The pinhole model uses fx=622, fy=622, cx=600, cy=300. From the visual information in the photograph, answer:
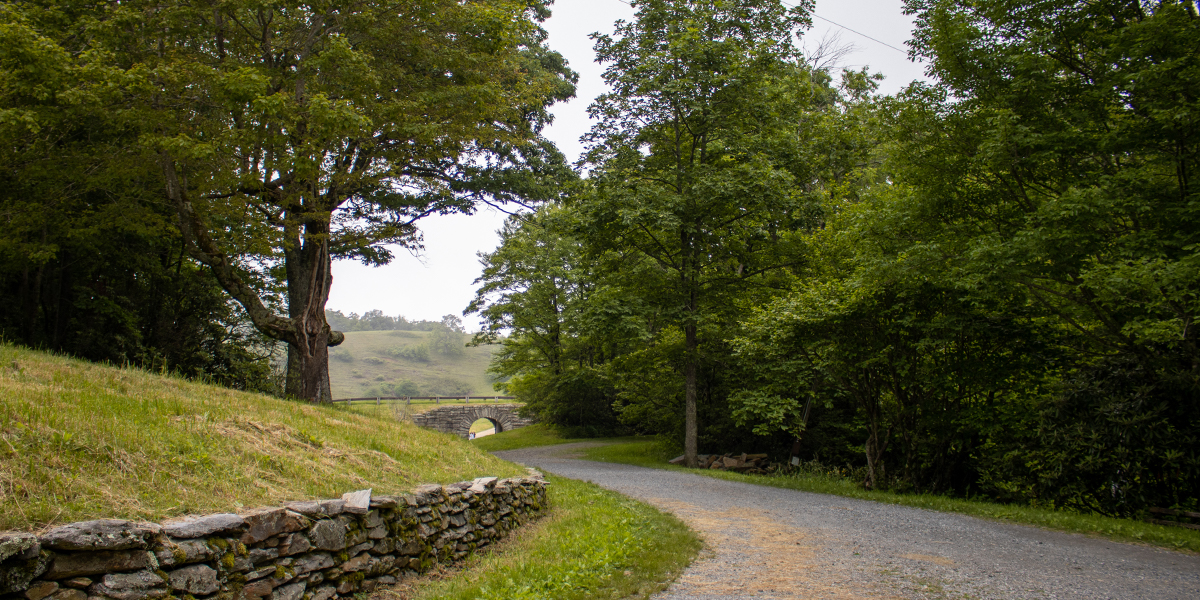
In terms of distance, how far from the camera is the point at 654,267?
17047mm

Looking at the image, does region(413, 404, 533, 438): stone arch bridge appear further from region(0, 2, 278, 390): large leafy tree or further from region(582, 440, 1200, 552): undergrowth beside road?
region(582, 440, 1200, 552): undergrowth beside road

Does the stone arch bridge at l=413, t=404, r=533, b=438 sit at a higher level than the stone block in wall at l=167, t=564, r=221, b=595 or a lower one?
lower

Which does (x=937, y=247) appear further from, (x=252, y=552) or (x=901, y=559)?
(x=252, y=552)

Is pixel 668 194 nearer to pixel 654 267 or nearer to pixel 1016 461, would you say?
pixel 654 267

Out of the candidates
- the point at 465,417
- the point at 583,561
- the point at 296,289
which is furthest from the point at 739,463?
the point at 465,417

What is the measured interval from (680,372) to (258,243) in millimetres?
11149

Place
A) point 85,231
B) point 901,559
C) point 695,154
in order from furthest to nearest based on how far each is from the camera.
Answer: point 695,154 < point 85,231 < point 901,559

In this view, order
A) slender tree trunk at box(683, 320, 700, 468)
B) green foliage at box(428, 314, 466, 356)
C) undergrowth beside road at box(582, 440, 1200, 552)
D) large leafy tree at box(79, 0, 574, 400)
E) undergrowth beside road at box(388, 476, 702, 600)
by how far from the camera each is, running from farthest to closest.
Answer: green foliage at box(428, 314, 466, 356)
slender tree trunk at box(683, 320, 700, 468)
large leafy tree at box(79, 0, 574, 400)
undergrowth beside road at box(582, 440, 1200, 552)
undergrowth beside road at box(388, 476, 702, 600)

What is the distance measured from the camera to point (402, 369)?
100500 mm

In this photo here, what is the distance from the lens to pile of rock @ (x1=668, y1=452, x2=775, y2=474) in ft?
53.4

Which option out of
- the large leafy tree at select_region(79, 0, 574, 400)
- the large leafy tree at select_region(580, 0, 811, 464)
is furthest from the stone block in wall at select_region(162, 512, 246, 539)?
the large leafy tree at select_region(580, 0, 811, 464)

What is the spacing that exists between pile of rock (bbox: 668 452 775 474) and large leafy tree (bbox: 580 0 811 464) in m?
0.75

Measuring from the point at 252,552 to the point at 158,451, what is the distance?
1.32 m

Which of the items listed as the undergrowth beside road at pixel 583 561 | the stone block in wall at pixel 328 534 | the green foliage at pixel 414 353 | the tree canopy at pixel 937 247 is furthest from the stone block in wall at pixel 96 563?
the green foliage at pixel 414 353
